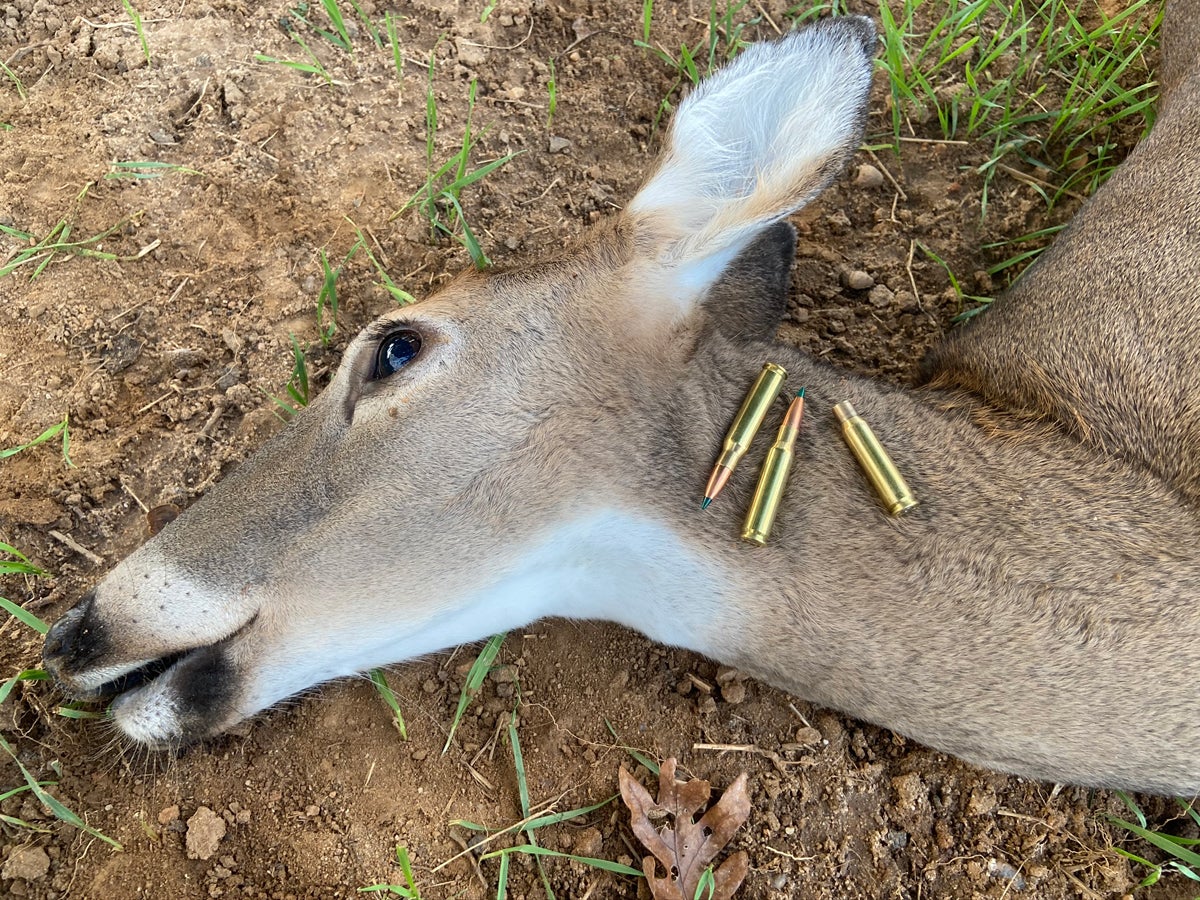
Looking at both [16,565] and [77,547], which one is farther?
[77,547]

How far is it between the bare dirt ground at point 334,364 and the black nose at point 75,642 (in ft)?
1.81

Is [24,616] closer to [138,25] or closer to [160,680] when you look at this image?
[160,680]

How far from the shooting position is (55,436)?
3674 millimetres

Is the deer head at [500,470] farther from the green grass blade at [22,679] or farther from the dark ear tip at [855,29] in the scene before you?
the green grass blade at [22,679]

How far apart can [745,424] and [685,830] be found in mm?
1401

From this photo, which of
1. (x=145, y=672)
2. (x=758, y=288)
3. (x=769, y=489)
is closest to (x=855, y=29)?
(x=758, y=288)

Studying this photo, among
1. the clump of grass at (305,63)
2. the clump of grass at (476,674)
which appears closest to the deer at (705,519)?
the clump of grass at (476,674)

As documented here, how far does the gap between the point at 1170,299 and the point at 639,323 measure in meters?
1.78

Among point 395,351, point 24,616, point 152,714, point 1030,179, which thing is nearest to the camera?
point 152,714

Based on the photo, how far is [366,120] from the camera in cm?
430

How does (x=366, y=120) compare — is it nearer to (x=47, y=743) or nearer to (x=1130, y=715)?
(x=47, y=743)

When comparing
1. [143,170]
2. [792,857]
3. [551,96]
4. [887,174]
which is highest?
[143,170]

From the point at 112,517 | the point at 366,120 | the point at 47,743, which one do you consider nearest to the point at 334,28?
the point at 366,120

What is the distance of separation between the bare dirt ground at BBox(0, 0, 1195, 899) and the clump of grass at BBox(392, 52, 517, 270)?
0.28 feet
